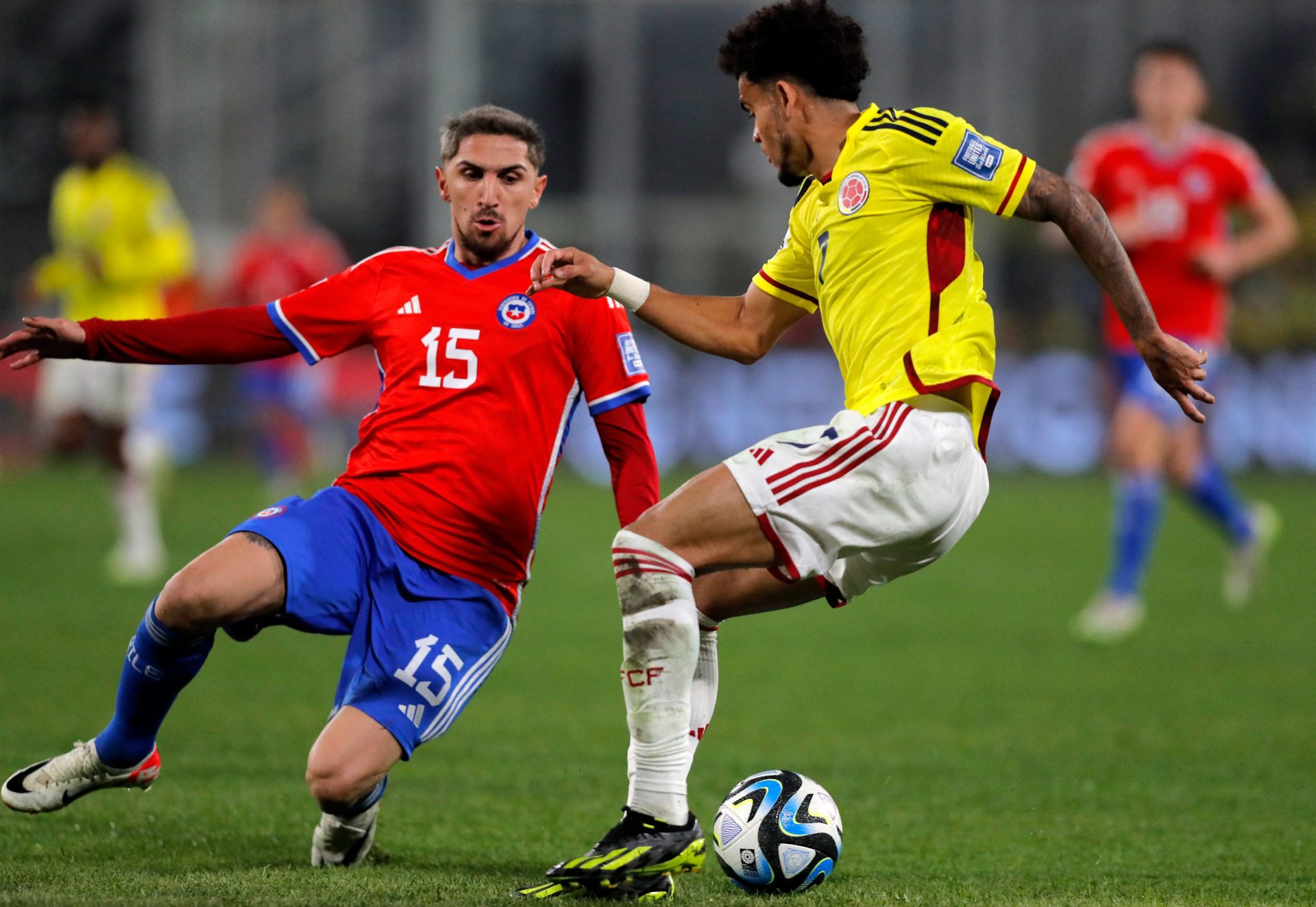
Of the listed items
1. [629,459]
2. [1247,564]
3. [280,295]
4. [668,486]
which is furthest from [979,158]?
[668,486]

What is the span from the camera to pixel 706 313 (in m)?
4.39

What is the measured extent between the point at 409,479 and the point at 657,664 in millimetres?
1022

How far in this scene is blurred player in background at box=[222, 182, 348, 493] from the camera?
15.4 m

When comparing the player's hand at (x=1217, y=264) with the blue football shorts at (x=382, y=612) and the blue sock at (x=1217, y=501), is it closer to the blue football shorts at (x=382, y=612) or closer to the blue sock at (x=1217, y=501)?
the blue sock at (x=1217, y=501)

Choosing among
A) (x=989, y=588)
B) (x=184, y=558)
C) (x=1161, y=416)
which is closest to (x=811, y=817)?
(x=1161, y=416)

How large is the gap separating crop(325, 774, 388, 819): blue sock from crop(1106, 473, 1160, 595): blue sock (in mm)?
5390

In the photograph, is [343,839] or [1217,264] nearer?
[343,839]

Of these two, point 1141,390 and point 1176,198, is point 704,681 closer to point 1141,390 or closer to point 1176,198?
point 1141,390

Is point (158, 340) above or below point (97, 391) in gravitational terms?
above

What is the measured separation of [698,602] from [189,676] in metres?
1.35

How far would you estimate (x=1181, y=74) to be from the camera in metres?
8.86

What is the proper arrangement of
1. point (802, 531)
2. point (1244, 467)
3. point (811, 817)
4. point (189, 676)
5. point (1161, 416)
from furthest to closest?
point (1244, 467)
point (1161, 416)
point (189, 676)
point (811, 817)
point (802, 531)

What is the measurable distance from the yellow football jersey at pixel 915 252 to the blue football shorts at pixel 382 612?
3.98 ft

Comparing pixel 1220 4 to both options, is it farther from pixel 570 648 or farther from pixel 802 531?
pixel 802 531
